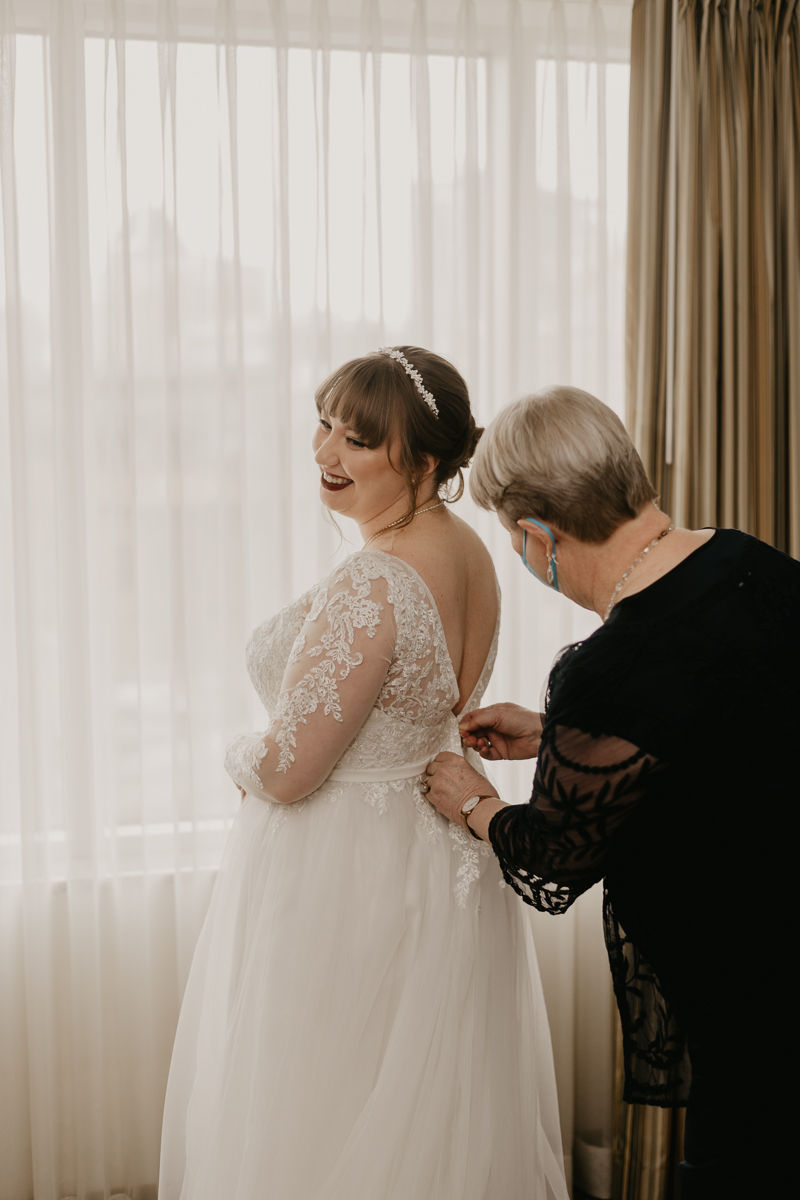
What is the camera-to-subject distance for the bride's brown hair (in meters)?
1.55

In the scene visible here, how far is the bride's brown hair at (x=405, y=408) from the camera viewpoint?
1.55 metres

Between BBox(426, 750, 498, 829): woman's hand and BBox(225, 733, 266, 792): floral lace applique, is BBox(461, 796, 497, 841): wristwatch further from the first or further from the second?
BBox(225, 733, 266, 792): floral lace applique

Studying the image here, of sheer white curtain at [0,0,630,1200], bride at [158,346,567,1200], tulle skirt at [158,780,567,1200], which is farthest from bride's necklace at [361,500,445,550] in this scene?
sheer white curtain at [0,0,630,1200]

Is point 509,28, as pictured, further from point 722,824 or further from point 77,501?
point 722,824

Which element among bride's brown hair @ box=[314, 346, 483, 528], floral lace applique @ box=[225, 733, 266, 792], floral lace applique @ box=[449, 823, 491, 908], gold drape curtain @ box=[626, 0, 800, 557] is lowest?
floral lace applique @ box=[449, 823, 491, 908]

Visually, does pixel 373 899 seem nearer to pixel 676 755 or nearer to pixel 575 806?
pixel 575 806

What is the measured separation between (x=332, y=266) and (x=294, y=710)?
1283 millimetres

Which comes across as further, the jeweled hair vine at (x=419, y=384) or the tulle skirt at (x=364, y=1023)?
the jeweled hair vine at (x=419, y=384)

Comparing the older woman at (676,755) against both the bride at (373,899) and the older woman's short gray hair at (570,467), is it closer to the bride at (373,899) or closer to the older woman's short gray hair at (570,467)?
the older woman's short gray hair at (570,467)

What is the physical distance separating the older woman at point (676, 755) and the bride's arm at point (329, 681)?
0.92 feet

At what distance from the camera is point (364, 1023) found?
1.49 metres

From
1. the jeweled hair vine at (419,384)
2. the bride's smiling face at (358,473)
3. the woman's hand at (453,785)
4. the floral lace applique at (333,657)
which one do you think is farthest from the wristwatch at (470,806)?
the jeweled hair vine at (419,384)

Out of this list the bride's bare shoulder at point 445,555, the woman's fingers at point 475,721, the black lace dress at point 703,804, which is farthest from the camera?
the woman's fingers at point 475,721

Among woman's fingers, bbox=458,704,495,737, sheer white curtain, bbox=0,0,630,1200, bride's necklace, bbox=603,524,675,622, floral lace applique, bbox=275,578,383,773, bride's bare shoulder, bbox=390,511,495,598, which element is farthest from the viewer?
sheer white curtain, bbox=0,0,630,1200
